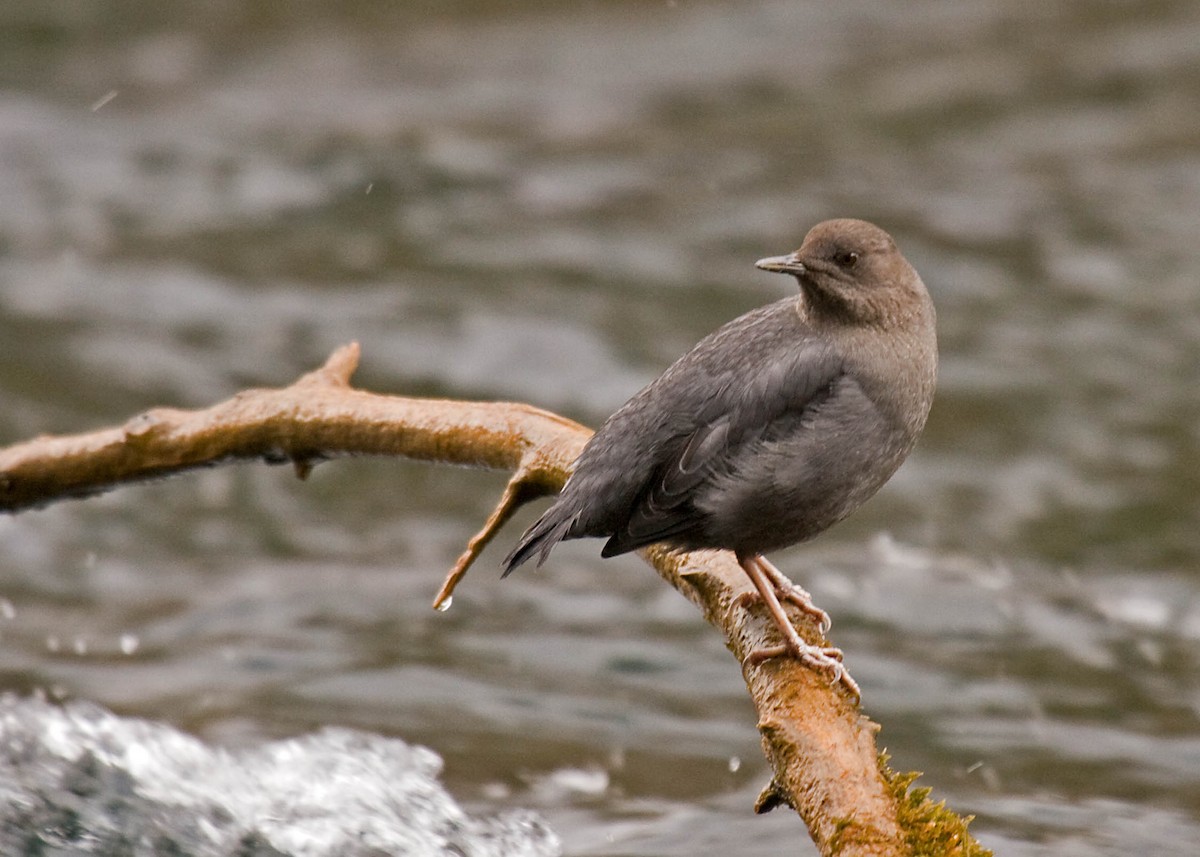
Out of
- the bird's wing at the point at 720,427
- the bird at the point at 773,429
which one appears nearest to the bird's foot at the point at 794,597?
the bird at the point at 773,429

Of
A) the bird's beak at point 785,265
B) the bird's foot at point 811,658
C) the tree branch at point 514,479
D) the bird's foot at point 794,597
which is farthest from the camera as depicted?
the bird's foot at point 794,597

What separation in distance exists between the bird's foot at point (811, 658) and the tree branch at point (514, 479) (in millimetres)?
18

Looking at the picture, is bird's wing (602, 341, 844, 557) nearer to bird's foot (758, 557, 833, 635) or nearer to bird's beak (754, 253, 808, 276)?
bird's beak (754, 253, 808, 276)

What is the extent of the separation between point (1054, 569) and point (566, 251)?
13.7ft

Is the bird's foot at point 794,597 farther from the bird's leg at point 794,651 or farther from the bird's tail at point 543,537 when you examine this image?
the bird's tail at point 543,537

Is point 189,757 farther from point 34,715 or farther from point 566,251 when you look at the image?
point 566,251

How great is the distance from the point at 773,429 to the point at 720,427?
0.39 feet

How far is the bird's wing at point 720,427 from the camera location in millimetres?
3660

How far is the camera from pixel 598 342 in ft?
32.4

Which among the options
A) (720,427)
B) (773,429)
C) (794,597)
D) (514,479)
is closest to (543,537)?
(514,479)

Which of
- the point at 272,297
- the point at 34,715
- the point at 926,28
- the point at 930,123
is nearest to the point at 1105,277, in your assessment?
the point at 930,123

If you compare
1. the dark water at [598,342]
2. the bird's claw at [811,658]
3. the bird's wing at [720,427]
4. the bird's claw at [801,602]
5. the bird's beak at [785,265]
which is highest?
the dark water at [598,342]

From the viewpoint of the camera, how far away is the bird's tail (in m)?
3.60

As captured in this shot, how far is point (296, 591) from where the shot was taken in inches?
295
